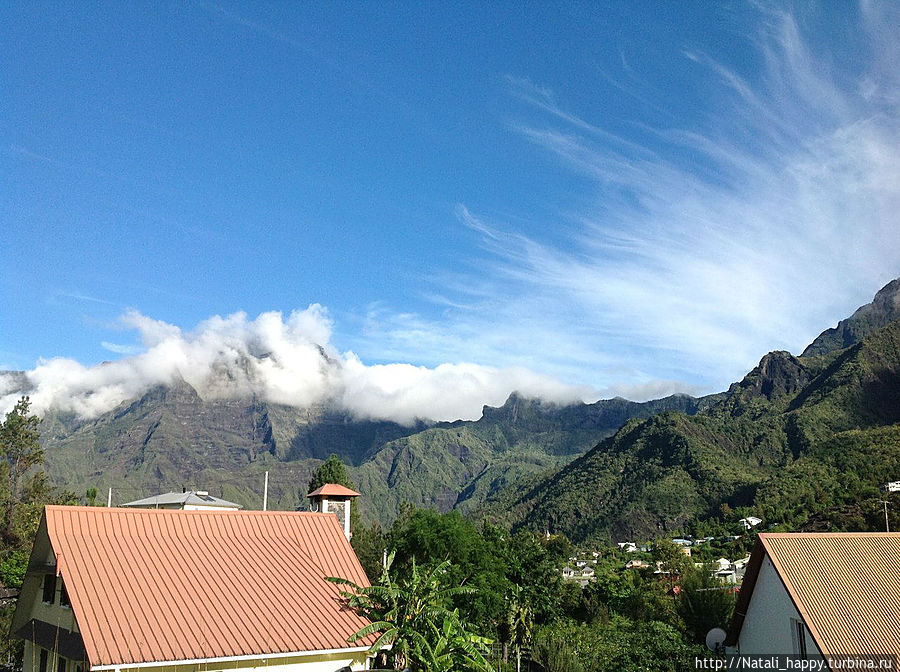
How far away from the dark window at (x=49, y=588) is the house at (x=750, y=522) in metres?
87.5

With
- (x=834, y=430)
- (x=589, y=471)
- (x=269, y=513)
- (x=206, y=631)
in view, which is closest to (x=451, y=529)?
(x=269, y=513)

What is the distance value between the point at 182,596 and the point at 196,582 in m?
0.66

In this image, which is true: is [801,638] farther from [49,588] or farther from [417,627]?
[49,588]

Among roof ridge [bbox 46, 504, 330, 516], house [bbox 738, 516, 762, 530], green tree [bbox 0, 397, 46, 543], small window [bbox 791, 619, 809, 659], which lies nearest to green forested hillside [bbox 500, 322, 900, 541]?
house [bbox 738, 516, 762, 530]

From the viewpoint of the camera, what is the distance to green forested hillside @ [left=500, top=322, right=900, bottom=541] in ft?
326

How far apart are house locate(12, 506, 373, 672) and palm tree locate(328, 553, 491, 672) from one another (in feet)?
1.82

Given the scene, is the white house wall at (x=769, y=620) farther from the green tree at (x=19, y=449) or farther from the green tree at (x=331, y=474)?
the green tree at (x=19, y=449)

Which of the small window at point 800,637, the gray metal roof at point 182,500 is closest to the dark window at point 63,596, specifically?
the gray metal roof at point 182,500

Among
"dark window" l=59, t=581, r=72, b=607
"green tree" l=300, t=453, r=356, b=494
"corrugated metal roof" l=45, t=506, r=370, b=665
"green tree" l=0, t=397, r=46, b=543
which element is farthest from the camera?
"green tree" l=300, t=453, r=356, b=494

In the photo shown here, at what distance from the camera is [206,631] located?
16.4 m

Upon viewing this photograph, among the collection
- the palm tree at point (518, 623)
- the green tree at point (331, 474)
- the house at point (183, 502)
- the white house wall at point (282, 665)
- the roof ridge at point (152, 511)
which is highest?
the green tree at point (331, 474)

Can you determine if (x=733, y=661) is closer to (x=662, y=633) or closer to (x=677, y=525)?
(x=662, y=633)

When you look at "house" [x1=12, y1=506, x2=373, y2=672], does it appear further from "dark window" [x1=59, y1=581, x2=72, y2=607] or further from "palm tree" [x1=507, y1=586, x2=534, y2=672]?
"palm tree" [x1=507, y1=586, x2=534, y2=672]

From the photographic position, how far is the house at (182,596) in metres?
15.8
